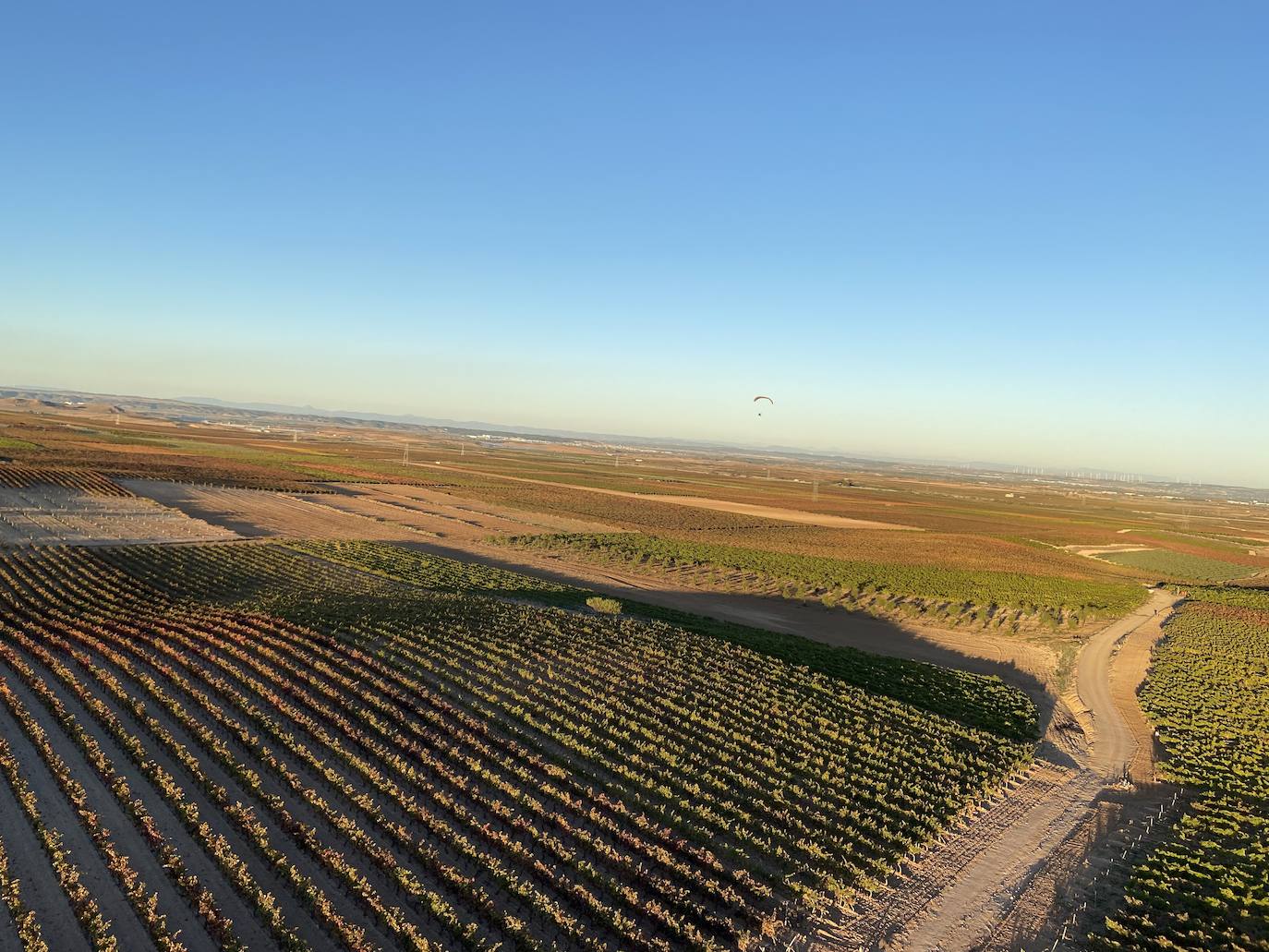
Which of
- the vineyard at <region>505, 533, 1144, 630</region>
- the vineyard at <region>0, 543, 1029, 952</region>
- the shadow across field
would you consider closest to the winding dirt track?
the shadow across field

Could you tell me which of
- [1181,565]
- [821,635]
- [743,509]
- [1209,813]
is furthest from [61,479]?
[1181,565]

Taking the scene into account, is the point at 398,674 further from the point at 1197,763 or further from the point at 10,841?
the point at 1197,763

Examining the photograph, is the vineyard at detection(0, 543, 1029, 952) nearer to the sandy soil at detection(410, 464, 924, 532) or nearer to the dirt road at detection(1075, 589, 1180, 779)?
the dirt road at detection(1075, 589, 1180, 779)

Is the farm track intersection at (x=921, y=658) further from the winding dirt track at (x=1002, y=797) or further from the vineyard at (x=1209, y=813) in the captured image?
the vineyard at (x=1209, y=813)

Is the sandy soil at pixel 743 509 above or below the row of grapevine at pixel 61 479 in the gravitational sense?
below

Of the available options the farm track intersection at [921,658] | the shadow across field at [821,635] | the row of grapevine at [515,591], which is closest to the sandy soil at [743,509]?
the farm track intersection at [921,658]

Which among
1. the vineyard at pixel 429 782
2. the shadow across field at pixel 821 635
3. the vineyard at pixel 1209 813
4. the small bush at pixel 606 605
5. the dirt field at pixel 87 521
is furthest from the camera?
Answer: the dirt field at pixel 87 521
